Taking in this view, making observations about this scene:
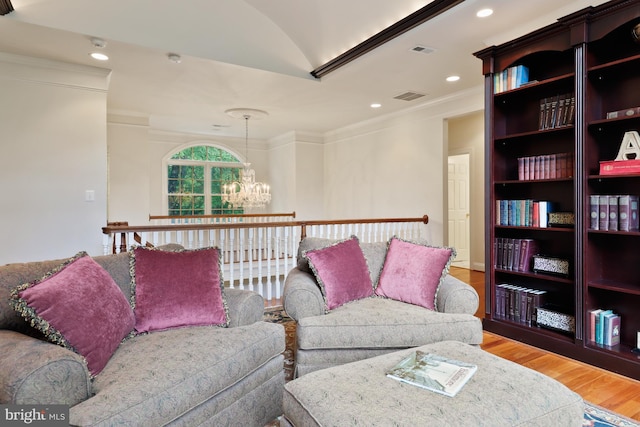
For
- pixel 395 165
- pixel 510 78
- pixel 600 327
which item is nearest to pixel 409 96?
pixel 395 165

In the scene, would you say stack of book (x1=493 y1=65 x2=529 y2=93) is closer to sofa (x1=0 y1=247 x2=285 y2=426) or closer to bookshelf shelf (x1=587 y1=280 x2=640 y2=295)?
bookshelf shelf (x1=587 y1=280 x2=640 y2=295)

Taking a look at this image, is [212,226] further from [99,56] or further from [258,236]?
[99,56]

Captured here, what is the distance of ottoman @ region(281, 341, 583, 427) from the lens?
1.16m

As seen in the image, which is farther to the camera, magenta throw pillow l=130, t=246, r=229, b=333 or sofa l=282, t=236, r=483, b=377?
sofa l=282, t=236, r=483, b=377

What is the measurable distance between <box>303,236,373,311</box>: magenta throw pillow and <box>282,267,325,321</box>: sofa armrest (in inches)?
3.2

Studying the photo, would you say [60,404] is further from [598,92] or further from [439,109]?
[439,109]

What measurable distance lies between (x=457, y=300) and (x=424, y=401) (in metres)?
1.24

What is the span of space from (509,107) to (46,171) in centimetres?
450

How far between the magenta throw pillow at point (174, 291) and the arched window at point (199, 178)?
5.90m

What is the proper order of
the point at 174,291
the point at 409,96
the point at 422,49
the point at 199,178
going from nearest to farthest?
1. the point at 174,291
2. the point at 422,49
3. the point at 409,96
4. the point at 199,178

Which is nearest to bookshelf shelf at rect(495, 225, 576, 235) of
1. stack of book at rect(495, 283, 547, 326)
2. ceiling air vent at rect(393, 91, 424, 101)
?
stack of book at rect(495, 283, 547, 326)

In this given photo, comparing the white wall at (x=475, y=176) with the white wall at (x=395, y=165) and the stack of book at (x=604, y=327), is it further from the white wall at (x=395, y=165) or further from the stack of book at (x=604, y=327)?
the stack of book at (x=604, y=327)

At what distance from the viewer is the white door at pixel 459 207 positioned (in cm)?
646

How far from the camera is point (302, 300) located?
2.25 metres
